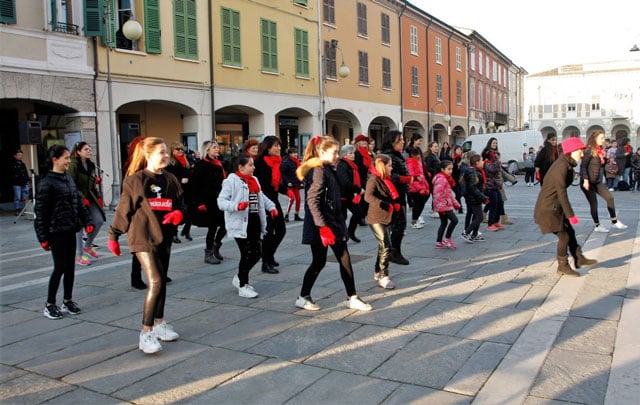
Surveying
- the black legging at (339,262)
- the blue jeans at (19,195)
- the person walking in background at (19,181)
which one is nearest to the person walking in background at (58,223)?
the black legging at (339,262)

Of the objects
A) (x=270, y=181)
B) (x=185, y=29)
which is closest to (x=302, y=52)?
(x=185, y=29)

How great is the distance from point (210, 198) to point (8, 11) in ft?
29.7

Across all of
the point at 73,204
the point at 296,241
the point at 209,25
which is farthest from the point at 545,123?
the point at 73,204

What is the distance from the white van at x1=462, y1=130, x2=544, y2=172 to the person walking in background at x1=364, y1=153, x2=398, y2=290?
26.7 m

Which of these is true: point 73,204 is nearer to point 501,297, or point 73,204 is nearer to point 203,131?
point 501,297

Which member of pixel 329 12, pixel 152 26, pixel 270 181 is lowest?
pixel 270 181

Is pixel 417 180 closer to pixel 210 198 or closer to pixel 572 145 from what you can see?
pixel 572 145

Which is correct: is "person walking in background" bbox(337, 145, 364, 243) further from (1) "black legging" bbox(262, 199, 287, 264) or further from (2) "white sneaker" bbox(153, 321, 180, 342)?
(2) "white sneaker" bbox(153, 321, 180, 342)

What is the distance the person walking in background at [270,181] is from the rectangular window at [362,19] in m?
21.7

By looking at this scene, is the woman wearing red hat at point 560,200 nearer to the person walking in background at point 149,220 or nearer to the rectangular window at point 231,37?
the person walking in background at point 149,220

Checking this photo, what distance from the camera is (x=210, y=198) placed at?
315 inches

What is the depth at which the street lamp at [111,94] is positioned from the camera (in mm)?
14812

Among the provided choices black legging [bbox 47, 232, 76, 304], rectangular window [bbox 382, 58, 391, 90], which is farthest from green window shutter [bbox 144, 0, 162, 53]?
rectangular window [bbox 382, 58, 391, 90]

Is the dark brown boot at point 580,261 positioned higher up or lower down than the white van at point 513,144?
lower down
